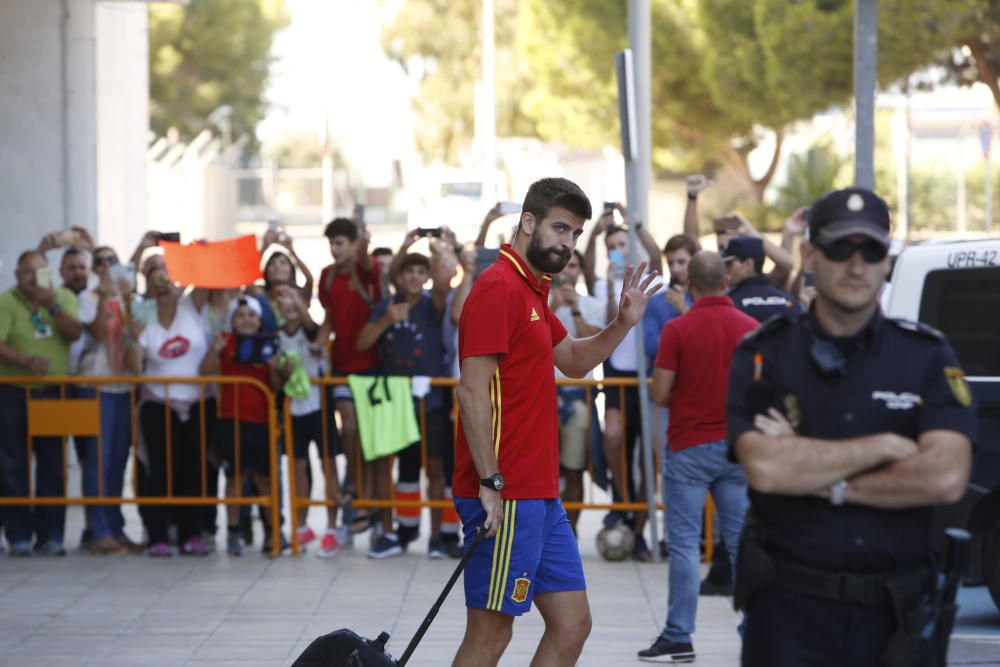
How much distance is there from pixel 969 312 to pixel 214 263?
4.86 meters

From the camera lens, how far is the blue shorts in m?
5.41

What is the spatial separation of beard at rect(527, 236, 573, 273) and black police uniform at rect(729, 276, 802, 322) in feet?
12.3

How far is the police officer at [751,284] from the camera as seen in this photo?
9117mm

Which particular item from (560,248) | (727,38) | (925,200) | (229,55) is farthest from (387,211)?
(560,248)

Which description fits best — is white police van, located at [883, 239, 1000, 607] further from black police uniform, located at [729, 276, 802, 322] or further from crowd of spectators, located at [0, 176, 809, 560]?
crowd of spectators, located at [0, 176, 809, 560]

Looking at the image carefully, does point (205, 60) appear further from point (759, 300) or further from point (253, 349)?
point (759, 300)

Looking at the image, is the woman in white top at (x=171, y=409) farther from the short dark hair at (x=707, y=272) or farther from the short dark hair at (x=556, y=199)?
the short dark hair at (x=556, y=199)

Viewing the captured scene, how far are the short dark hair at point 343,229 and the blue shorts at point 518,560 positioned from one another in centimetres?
557

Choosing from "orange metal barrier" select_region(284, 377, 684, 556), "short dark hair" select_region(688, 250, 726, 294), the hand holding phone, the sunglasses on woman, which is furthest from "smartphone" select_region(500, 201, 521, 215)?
"short dark hair" select_region(688, 250, 726, 294)

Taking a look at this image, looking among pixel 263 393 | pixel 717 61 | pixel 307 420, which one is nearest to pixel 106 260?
pixel 263 393

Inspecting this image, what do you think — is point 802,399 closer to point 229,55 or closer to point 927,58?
point 927,58

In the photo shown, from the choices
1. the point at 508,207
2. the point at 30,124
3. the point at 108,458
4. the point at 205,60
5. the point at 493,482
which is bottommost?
the point at 108,458

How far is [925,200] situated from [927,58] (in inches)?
848

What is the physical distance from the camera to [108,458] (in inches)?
422
